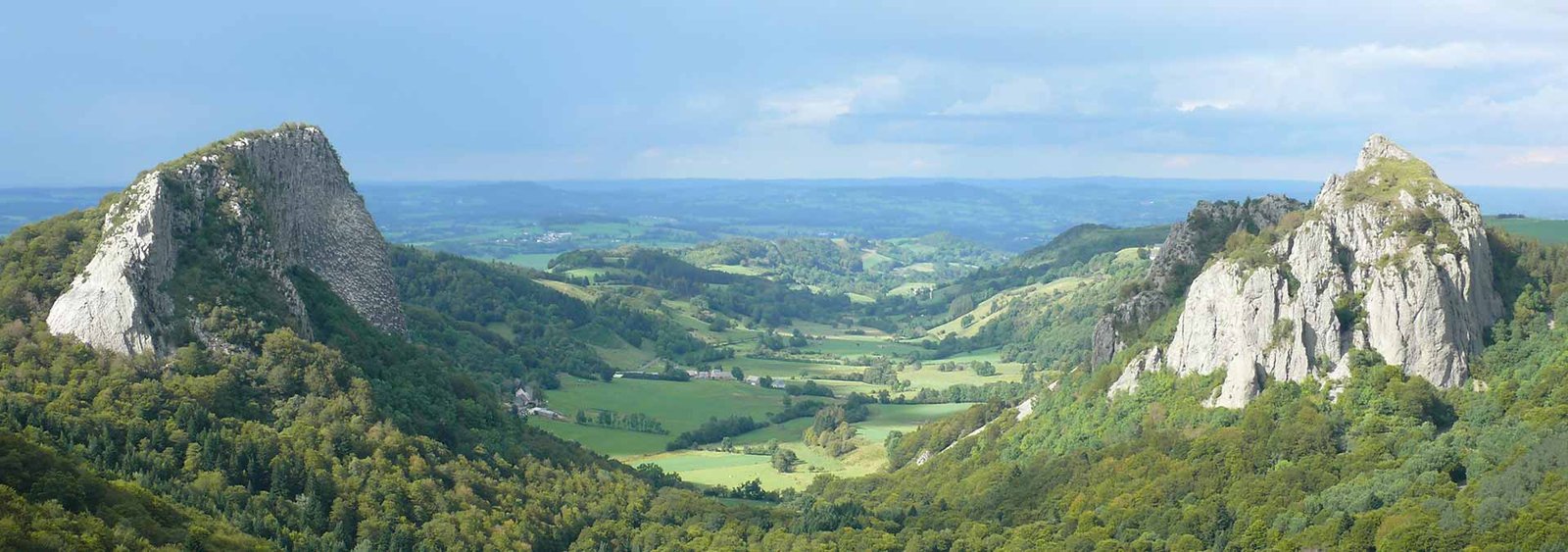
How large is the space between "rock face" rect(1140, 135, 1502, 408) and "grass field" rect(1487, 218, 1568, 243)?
3208 cm

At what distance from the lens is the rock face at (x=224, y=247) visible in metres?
95.2

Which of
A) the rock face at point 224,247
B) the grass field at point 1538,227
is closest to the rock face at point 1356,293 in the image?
the grass field at point 1538,227

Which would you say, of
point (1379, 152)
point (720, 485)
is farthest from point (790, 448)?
point (1379, 152)

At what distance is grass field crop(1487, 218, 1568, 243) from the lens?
146500mm

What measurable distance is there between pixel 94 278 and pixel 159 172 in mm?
11075

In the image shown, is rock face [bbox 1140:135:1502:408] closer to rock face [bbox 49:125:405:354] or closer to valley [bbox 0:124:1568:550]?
valley [bbox 0:124:1568:550]

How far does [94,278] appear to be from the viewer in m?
95.6

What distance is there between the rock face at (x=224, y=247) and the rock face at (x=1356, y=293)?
65.5 meters

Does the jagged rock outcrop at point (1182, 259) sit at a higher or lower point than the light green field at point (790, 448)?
higher

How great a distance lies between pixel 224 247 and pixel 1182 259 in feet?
274

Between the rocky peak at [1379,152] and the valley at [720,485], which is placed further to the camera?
the rocky peak at [1379,152]

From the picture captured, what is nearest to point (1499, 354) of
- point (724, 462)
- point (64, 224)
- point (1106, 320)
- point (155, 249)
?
point (1106, 320)

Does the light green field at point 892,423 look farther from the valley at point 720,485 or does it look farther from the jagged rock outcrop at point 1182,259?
the valley at point 720,485

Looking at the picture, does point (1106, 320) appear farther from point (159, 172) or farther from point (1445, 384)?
point (159, 172)
